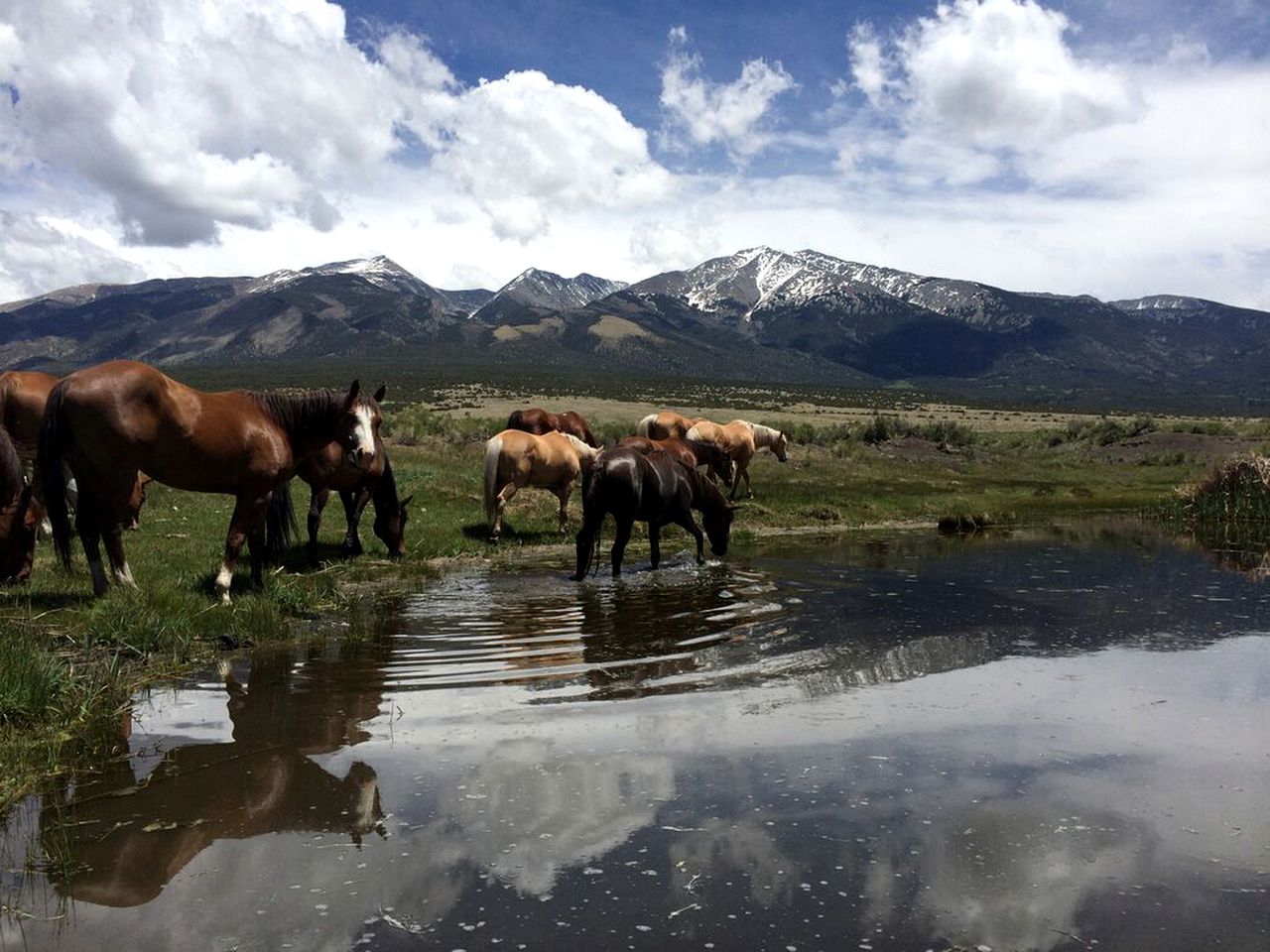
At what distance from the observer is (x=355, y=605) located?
11633 mm

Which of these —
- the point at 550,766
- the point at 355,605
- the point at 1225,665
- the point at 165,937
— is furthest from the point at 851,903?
the point at 355,605

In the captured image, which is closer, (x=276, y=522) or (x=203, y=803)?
(x=203, y=803)

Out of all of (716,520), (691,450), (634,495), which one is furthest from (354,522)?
(691,450)

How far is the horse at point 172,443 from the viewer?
1019cm

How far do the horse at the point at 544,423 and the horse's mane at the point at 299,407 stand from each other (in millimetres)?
11682

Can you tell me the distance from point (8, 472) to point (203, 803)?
26.6 feet

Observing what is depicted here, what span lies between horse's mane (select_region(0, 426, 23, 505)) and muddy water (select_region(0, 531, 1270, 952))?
4.85 metres

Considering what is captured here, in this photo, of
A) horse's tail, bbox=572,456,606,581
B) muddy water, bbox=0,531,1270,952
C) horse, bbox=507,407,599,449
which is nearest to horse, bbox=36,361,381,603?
muddy water, bbox=0,531,1270,952

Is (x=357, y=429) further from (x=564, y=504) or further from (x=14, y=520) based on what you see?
(x=564, y=504)

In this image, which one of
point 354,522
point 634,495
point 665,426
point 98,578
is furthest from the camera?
point 665,426

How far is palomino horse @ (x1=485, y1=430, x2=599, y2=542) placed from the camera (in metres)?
18.5

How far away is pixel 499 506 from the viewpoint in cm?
1852

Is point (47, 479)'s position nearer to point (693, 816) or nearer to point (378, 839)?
point (378, 839)

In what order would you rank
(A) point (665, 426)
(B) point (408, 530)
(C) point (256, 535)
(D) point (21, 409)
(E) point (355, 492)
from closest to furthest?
(C) point (256, 535), (D) point (21, 409), (E) point (355, 492), (B) point (408, 530), (A) point (665, 426)
